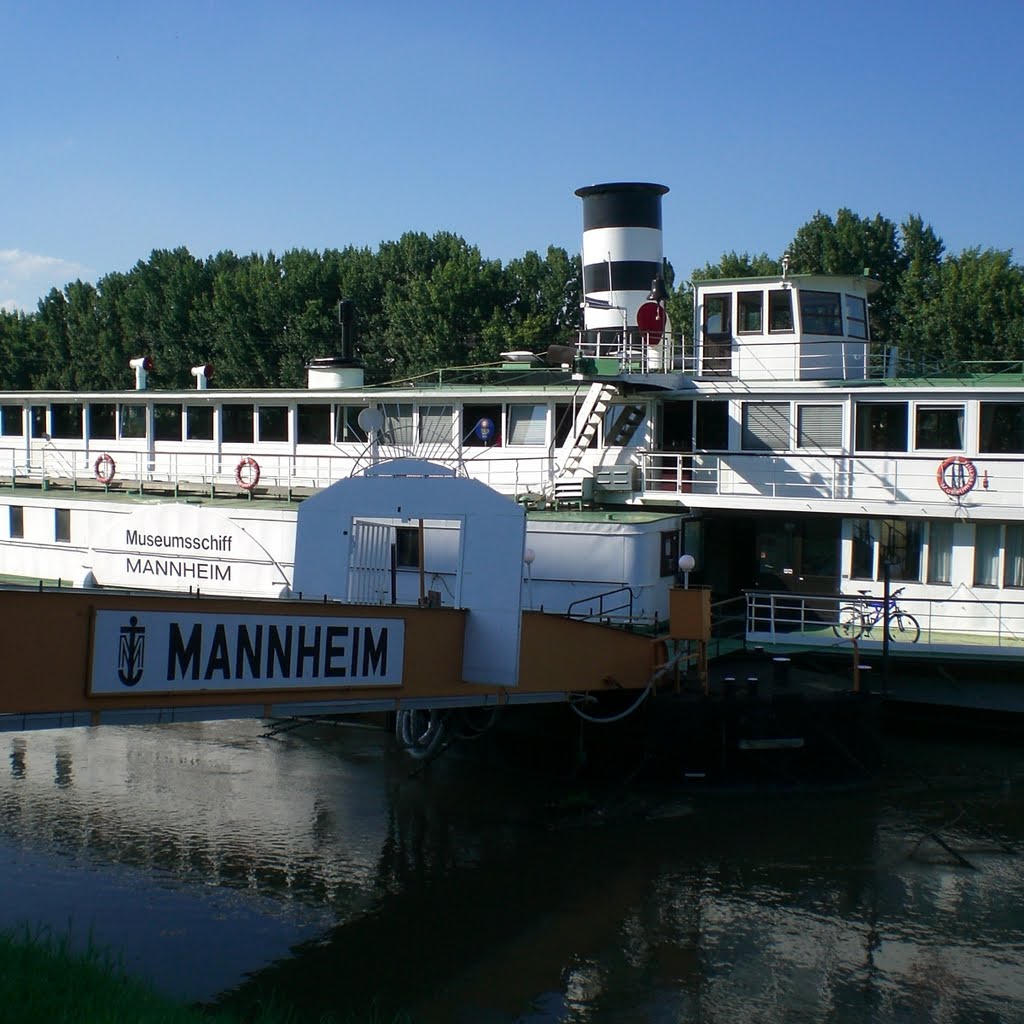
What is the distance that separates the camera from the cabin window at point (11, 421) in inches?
1196

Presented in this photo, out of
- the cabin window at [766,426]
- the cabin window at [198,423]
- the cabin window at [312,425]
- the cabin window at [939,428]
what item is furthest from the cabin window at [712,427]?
the cabin window at [198,423]

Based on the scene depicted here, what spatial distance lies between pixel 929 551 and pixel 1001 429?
7.65 feet

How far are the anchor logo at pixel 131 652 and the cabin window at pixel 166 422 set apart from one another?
17918mm

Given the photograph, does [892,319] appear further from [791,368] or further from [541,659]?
[541,659]

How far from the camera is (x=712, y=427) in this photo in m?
21.0

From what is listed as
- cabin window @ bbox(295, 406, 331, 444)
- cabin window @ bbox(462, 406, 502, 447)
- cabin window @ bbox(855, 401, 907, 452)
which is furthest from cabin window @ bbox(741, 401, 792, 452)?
cabin window @ bbox(295, 406, 331, 444)

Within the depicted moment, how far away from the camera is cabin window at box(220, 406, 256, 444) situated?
2519 centimetres

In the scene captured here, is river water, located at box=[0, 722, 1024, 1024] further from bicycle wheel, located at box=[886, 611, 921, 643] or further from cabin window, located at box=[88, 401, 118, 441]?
cabin window, located at box=[88, 401, 118, 441]

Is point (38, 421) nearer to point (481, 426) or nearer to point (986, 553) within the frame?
point (481, 426)

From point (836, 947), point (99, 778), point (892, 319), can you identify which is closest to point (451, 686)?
point (836, 947)

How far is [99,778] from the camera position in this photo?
1750 cm

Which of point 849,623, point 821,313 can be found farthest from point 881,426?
point 849,623

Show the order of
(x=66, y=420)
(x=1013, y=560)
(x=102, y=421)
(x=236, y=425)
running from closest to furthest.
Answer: (x=1013, y=560) → (x=236, y=425) → (x=102, y=421) → (x=66, y=420)

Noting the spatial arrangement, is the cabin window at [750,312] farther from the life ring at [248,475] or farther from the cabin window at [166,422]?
the cabin window at [166,422]
